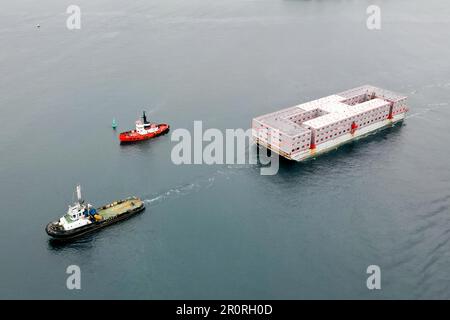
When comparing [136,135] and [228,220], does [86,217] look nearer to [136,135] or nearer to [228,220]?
Answer: [228,220]

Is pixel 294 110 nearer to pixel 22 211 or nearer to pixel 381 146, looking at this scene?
pixel 381 146

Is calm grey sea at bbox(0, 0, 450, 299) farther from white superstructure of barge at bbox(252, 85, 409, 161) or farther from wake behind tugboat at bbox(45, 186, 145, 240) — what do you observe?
white superstructure of barge at bbox(252, 85, 409, 161)

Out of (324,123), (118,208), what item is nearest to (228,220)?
(118,208)

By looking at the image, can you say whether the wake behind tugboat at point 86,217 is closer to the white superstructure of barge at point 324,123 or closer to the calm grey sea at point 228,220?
the calm grey sea at point 228,220

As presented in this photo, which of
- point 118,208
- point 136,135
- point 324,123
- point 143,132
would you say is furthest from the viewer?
point 143,132

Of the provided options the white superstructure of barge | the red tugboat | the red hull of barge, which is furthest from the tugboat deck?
the white superstructure of barge
